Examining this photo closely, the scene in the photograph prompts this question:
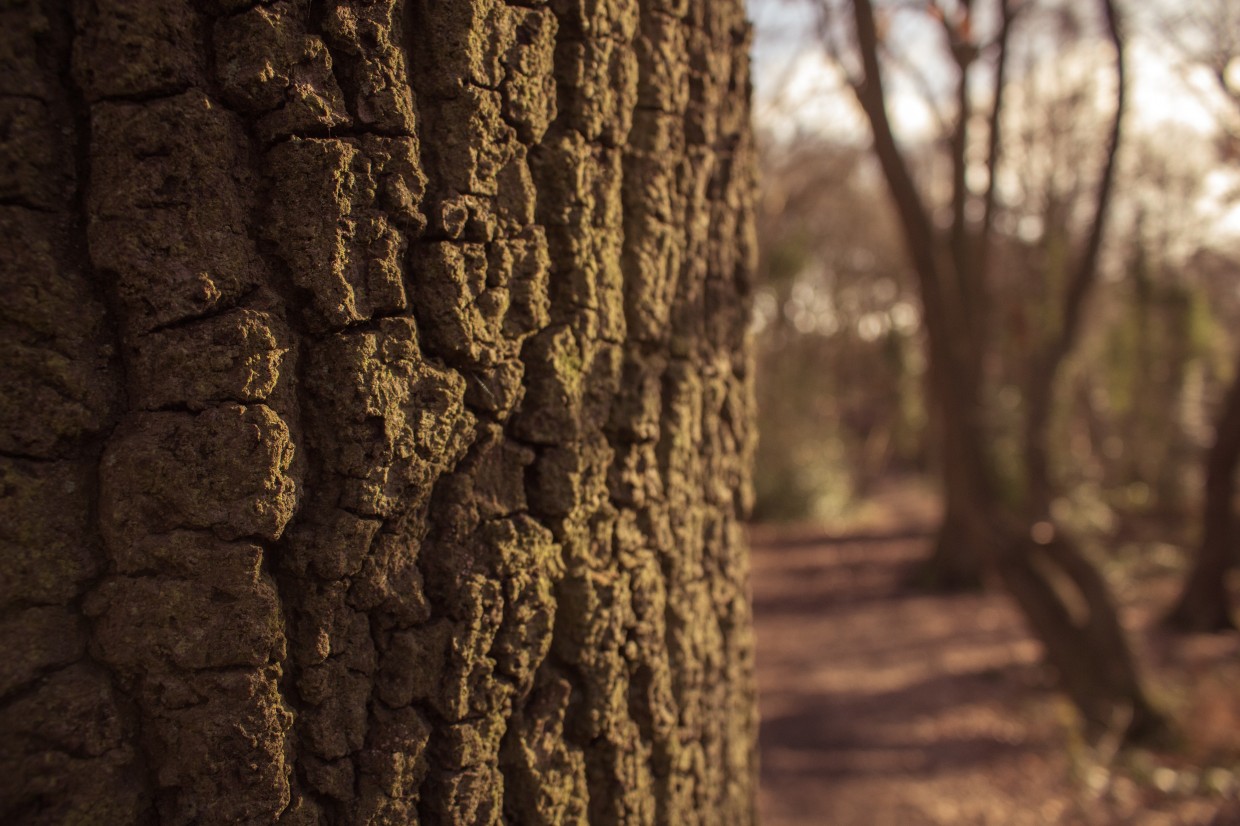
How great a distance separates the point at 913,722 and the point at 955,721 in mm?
266

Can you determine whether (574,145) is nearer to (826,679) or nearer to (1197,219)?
(826,679)

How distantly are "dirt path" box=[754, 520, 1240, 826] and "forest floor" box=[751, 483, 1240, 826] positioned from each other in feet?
0.04

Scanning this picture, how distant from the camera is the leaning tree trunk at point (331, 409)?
0.90 metres

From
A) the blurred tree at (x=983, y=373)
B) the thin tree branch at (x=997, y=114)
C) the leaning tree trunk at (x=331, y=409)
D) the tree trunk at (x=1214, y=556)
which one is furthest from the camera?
the tree trunk at (x=1214, y=556)

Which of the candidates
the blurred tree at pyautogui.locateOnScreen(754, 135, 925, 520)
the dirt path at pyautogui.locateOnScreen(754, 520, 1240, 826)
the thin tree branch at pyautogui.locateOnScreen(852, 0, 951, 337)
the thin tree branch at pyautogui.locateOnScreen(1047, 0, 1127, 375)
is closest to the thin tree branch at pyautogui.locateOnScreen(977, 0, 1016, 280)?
the thin tree branch at pyautogui.locateOnScreen(1047, 0, 1127, 375)

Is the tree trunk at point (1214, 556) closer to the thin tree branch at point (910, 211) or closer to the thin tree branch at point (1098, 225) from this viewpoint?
the thin tree branch at point (1098, 225)

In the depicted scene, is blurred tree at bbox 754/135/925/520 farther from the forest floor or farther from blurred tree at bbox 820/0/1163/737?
the forest floor

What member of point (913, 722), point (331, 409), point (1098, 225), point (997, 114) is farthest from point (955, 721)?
point (331, 409)

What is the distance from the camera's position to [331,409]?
3.28ft

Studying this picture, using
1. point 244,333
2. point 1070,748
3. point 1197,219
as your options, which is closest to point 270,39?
point 244,333

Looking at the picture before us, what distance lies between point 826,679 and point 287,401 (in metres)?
5.75

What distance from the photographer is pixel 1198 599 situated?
7.07 m

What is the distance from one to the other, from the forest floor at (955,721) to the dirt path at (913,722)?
1cm

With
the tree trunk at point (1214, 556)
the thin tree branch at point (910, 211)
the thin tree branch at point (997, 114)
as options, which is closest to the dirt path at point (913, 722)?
the tree trunk at point (1214, 556)
